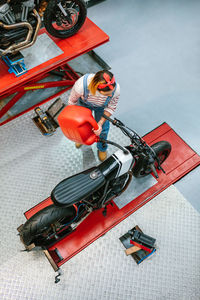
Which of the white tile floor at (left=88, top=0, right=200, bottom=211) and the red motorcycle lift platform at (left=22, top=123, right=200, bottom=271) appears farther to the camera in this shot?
the white tile floor at (left=88, top=0, right=200, bottom=211)

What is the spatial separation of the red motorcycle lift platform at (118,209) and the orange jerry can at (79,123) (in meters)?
1.05

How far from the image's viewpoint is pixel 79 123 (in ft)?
5.41

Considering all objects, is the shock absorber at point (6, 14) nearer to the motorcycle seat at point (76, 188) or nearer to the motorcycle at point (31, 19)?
the motorcycle at point (31, 19)

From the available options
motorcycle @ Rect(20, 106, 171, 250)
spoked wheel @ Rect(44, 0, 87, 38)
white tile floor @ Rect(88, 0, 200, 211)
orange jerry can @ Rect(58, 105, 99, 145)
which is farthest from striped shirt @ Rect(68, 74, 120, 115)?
white tile floor @ Rect(88, 0, 200, 211)

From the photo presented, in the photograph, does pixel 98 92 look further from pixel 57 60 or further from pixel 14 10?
pixel 14 10

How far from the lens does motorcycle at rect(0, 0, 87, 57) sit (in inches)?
94.1

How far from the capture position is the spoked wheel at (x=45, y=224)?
7.01 feet

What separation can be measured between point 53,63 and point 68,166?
1095 mm

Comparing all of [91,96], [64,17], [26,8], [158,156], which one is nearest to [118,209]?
[158,156]

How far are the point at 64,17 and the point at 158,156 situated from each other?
5.50ft

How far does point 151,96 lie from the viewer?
3438mm

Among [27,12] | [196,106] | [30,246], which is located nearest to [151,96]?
[196,106]

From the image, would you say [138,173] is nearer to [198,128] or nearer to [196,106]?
[198,128]

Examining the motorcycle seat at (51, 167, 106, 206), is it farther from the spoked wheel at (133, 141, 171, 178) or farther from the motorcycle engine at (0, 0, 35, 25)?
the motorcycle engine at (0, 0, 35, 25)
